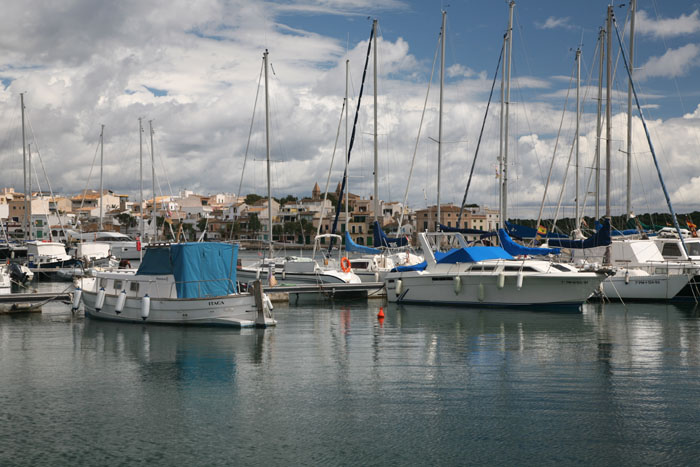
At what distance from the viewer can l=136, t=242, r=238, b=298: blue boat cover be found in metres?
25.2

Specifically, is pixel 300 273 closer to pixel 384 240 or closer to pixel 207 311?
pixel 384 240

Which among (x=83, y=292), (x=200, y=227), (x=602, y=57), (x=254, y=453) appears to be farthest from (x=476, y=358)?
(x=200, y=227)

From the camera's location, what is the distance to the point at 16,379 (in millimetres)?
17203

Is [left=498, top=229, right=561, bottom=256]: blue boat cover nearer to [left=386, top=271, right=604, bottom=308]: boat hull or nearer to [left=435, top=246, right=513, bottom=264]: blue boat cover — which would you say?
[left=435, top=246, right=513, bottom=264]: blue boat cover

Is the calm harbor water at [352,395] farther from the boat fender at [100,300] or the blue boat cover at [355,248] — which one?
the blue boat cover at [355,248]

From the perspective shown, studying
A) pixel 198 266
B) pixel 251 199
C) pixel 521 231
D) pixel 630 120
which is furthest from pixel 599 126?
pixel 251 199

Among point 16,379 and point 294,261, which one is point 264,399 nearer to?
point 16,379

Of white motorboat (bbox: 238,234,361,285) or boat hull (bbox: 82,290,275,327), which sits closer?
boat hull (bbox: 82,290,275,327)

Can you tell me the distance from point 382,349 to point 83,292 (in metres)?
14.5

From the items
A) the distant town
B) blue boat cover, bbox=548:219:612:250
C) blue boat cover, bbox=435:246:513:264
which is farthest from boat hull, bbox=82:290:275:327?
the distant town

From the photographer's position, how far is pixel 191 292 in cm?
2548

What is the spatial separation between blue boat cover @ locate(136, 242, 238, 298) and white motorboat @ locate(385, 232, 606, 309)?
403 inches

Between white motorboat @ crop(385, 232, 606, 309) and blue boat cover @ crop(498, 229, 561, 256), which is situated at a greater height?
blue boat cover @ crop(498, 229, 561, 256)

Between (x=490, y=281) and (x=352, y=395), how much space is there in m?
16.7
